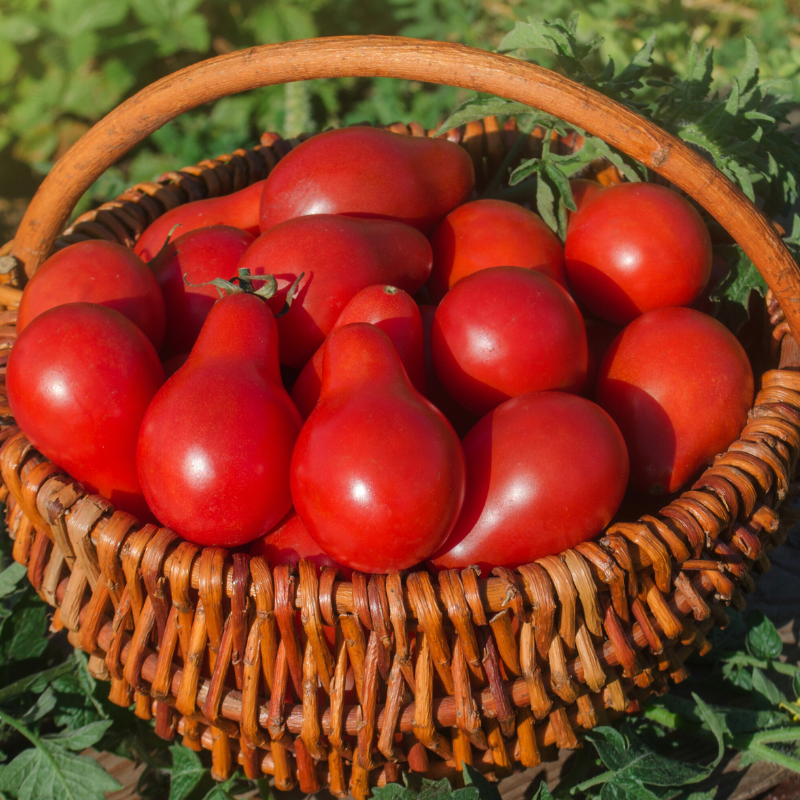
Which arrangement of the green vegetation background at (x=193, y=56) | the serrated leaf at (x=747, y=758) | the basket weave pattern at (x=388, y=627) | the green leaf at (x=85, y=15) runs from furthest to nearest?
the green leaf at (x=85, y=15) < the green vegetation background at (x=193, y=56) < the serrated leaf at (x=747, y=758) < the basket weave pattern at (x=388, y=627)

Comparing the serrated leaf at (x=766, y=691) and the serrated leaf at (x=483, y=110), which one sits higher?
the serrated leaf at (x=483, y=110)

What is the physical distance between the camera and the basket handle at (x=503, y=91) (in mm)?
1096

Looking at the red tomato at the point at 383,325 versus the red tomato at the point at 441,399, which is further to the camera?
the red tomato at the point at 441,399

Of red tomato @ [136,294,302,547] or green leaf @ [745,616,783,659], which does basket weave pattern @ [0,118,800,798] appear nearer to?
red tomato @ [136,294,302,547]

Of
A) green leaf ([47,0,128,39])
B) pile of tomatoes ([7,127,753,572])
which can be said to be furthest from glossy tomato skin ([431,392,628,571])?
green leaf ([47,0,128,39])

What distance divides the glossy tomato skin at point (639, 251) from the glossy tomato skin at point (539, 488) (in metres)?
0.41

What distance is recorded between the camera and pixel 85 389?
3.42 ft

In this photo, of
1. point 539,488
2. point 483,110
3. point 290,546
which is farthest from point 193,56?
point 539,488

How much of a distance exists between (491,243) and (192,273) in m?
0.55

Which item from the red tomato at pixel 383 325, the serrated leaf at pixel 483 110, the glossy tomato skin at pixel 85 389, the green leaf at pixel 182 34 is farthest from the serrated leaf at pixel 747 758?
the green leaf at pixel 182 34

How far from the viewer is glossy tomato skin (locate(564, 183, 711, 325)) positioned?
134cm

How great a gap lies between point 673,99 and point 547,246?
580mm

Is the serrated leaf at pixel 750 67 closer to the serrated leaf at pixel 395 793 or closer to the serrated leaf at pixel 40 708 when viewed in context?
the serrated leaf at pixel 395 793

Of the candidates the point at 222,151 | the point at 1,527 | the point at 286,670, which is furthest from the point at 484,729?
the point at 222,151
